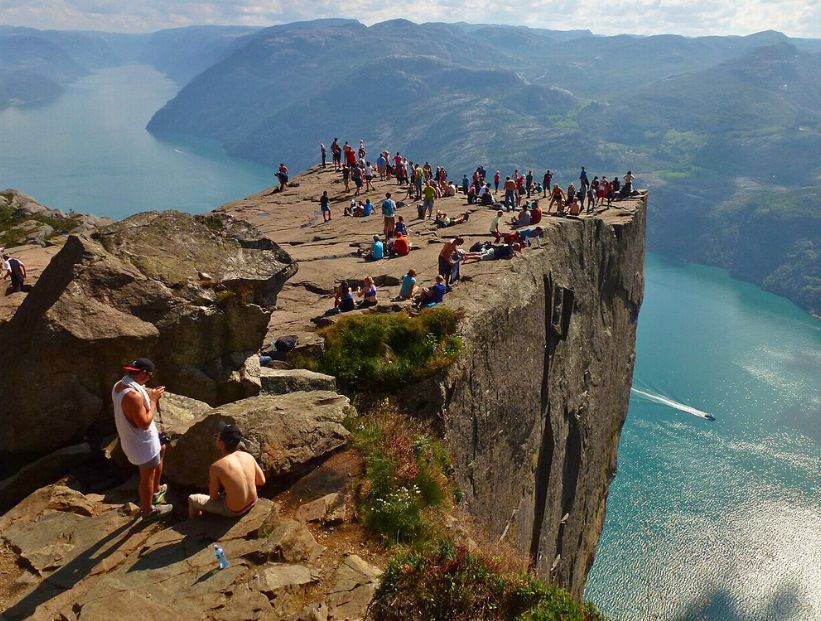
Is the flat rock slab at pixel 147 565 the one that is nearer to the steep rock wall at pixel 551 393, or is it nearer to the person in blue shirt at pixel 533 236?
the steep rock wall at pixel 551 393

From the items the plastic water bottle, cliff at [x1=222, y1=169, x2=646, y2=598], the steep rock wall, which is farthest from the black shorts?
the plastic water bottle

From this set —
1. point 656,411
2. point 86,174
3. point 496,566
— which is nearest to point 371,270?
point 496,566

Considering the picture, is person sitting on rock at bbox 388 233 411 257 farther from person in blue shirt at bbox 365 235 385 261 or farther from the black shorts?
the black shorts

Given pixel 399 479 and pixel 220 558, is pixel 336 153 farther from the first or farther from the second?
pixel 220 558

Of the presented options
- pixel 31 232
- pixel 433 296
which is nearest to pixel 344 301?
pixel 433 296

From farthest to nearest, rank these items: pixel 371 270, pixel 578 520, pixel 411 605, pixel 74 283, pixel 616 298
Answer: pixel 616 298 < pixel 578 520 < pixel 371 270 < pixel 74 283 < pixel 411 605

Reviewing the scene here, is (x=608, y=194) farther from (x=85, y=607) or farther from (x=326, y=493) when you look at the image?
(x=85, y=607)

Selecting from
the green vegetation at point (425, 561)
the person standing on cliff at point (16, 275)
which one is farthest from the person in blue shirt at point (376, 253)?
the green vegetation at point (425, 561)
